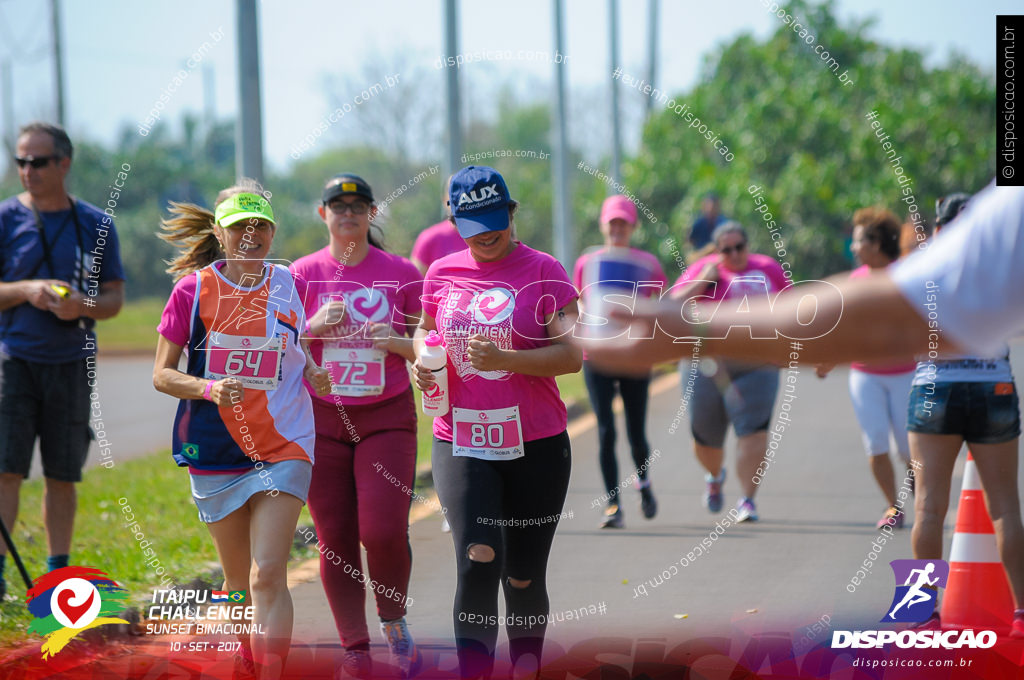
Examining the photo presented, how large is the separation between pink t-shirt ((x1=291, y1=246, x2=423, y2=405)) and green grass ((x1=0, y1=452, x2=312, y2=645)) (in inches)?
68.5

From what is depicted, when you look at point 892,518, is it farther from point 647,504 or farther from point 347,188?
point 347,188

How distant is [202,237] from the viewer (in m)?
4.75

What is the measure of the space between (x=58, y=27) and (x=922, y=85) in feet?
A: 65.3

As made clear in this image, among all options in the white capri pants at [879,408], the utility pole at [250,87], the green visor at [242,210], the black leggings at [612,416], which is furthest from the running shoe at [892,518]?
the green visor at [242,210]

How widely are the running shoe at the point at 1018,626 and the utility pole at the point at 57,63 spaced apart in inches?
Answer: 662

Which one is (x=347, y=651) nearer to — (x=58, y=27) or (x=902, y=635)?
(x=902, y=635)

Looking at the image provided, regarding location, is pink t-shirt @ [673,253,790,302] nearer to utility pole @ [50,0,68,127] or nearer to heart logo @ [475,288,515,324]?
heart logo @ [475,288,515,324]

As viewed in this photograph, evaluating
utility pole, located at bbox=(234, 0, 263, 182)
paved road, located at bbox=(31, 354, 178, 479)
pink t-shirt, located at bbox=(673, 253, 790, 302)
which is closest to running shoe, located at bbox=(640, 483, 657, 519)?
pink t-shirt, located at bbox=(673, 253, 790, 302)

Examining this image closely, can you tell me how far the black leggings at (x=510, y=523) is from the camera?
4.20 meters

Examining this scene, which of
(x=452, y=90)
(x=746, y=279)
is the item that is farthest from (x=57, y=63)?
(x=746, y=279)

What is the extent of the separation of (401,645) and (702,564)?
7.79ft

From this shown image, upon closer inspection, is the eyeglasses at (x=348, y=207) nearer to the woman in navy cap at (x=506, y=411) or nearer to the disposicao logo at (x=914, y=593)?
the woman in navy cap at (x=506, y=411)

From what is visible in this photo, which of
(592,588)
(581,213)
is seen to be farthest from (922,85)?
(592,588)

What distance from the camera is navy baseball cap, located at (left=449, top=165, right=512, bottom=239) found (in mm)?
4277
